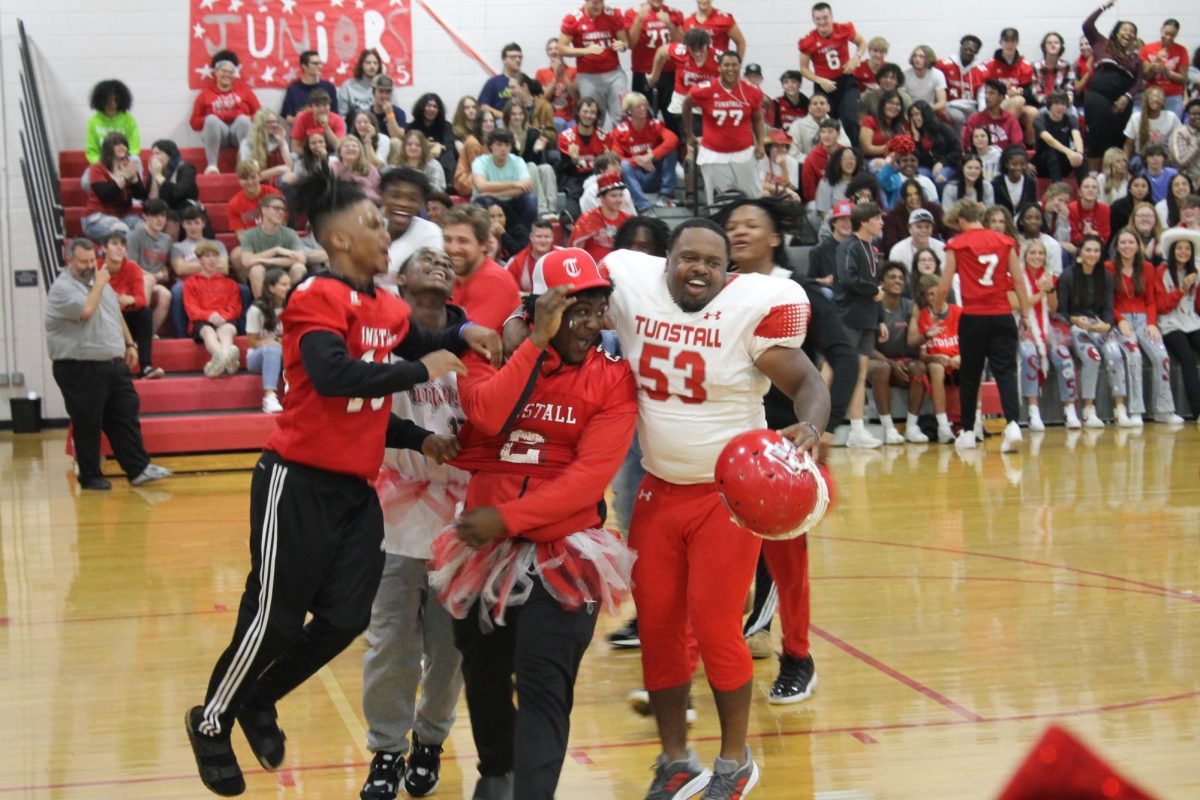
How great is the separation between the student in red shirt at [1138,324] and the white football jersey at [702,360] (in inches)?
385

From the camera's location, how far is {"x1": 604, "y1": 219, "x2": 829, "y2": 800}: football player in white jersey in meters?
3.94

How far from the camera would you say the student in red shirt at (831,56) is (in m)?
15.8

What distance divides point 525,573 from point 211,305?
9146 millimetres

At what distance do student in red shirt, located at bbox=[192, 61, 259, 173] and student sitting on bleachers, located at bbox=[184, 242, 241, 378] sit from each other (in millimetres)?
2699

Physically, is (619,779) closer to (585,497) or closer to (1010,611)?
(585,497)

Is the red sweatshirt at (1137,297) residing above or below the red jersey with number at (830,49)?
below

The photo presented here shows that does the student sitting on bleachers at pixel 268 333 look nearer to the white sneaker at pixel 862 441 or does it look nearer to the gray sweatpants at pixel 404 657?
the white sneaker at pixel 862 441

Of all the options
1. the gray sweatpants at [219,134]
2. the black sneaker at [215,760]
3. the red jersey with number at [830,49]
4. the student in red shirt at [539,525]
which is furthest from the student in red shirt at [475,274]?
the red jersey with number at [830,49]

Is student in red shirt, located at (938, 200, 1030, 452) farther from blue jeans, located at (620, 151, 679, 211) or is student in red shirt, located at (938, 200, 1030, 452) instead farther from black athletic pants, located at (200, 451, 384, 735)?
black athletic pants, located at (200, 451, 384, 735)

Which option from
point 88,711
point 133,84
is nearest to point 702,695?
point 88,711

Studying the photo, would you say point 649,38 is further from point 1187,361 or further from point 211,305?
point 1187,361

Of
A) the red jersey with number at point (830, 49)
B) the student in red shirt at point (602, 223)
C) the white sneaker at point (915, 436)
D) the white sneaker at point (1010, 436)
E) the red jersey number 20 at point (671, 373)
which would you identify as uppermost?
the red jersey with number at point (830, 49)

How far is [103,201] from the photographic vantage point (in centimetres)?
1301

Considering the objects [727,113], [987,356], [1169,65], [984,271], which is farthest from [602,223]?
[1169,65]
